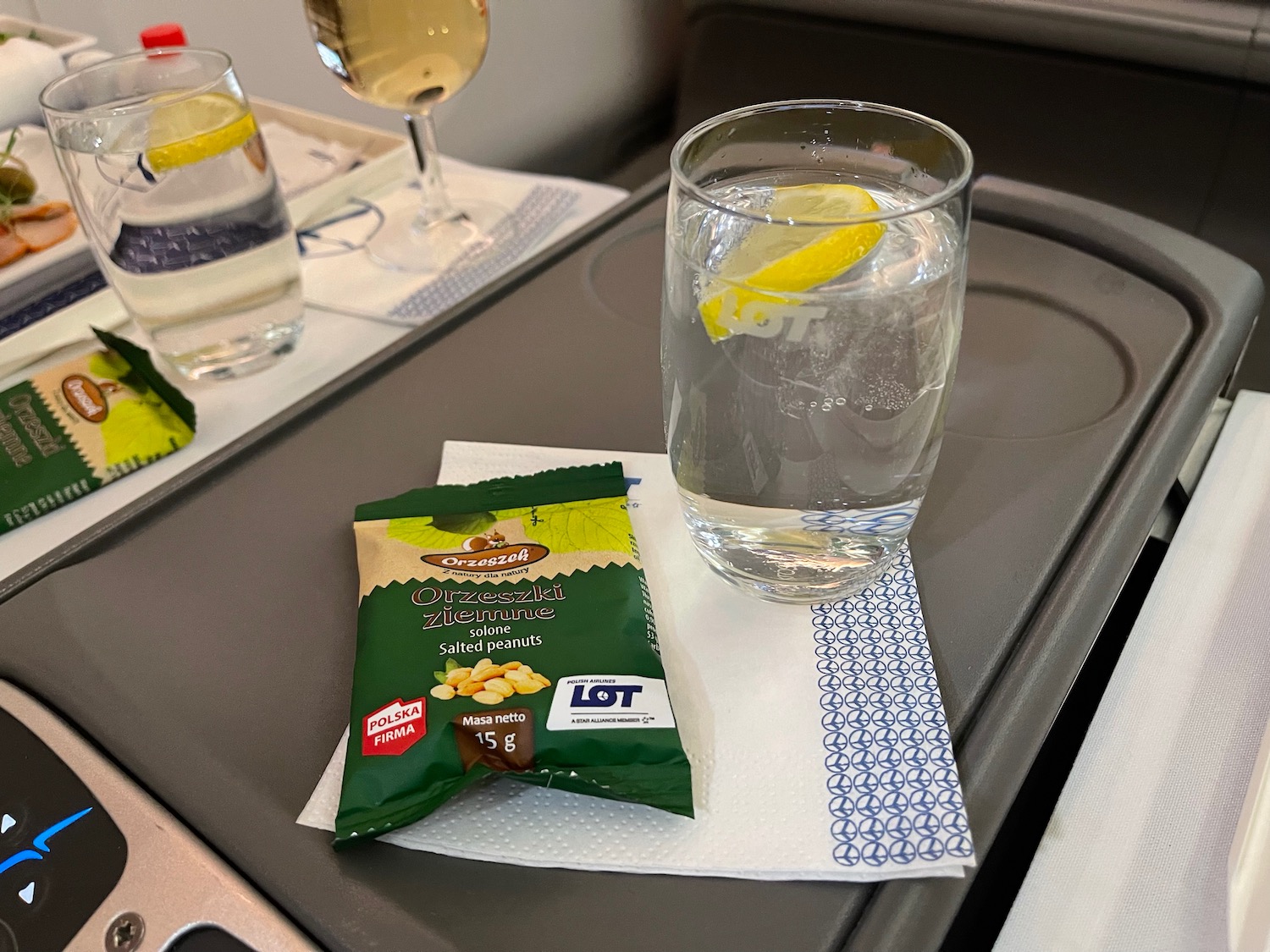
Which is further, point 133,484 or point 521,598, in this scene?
point 133,484

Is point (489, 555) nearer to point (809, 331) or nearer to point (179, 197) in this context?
point (809, 331)

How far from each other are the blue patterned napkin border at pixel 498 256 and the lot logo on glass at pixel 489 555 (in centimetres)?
29

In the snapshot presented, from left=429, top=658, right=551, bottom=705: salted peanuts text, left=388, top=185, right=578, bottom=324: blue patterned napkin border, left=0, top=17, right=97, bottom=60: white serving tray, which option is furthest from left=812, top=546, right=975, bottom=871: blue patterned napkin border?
left=0, top=17, right=97, bottom=60: white serving tray

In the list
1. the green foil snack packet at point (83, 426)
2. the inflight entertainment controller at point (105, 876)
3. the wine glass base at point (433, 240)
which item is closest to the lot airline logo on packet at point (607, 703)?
the inflight entertainment controller at point (105, 876)

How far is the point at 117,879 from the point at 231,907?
0.14 feet

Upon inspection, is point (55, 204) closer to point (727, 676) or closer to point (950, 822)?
point (727, 676)

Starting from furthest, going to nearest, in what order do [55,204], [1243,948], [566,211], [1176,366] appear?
1. [566,211]
2. [55,204]
3. [1176,366]
4. [1243,948]

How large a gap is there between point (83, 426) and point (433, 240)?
332mm

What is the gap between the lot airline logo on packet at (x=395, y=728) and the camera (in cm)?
37

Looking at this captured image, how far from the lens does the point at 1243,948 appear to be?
0.34 metres

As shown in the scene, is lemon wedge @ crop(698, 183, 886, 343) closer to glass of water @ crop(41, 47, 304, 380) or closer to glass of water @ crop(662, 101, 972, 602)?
glass of water @ crop(662, 101, 972, 602)

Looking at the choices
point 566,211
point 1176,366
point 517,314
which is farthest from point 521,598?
point 566,211

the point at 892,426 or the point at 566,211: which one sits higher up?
the point at 892,426

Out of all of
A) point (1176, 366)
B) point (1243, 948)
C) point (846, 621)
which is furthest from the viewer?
point (1176, 366)
